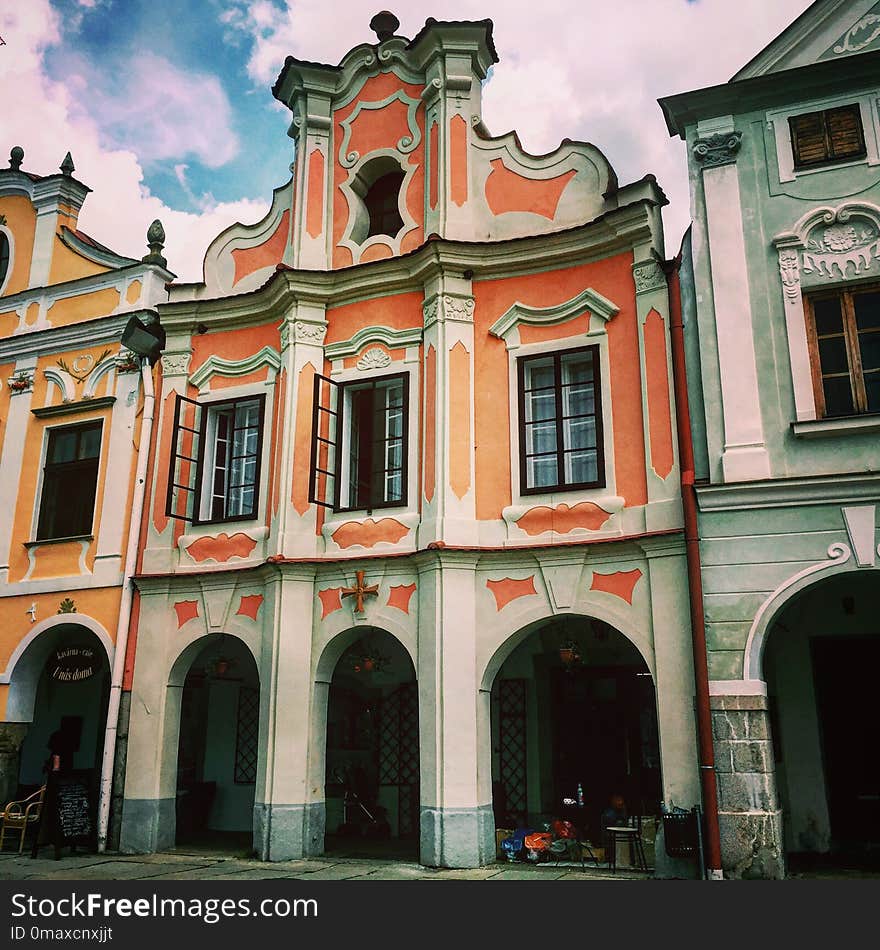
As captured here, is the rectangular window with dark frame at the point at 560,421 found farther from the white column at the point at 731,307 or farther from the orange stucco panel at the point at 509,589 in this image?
the white column at the point at 731,307

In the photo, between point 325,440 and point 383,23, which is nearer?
point 325,440

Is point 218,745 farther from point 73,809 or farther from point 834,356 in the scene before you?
point 834,356

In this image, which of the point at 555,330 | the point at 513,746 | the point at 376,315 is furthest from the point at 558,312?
the point at 513,746

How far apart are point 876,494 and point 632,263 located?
4.17 meters

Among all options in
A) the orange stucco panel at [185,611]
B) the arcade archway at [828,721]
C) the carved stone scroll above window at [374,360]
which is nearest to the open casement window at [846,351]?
the arcade archway at [828,721]

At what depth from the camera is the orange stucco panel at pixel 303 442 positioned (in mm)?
13180

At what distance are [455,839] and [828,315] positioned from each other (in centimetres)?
734

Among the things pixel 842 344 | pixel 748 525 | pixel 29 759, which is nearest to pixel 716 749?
pixel 748 525

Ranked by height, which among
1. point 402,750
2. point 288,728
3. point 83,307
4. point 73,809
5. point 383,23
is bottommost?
point 73,809

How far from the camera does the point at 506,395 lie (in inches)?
496

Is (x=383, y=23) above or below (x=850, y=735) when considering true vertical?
above

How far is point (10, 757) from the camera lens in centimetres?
1410

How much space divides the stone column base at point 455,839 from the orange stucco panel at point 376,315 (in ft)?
21.0

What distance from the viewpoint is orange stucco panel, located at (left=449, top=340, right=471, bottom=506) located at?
12.3 metres
